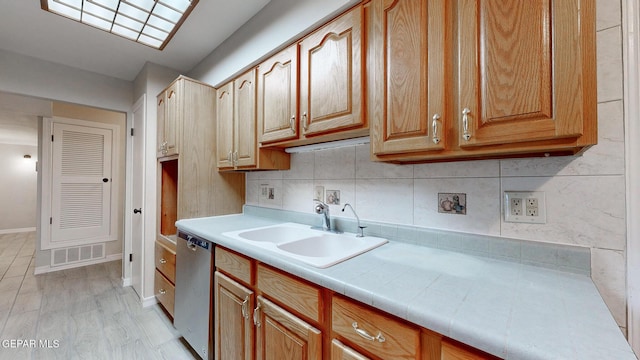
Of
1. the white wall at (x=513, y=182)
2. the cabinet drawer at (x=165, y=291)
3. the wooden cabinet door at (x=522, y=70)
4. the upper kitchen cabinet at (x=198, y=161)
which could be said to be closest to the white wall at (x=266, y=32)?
the white wall at (x=513, y=182)

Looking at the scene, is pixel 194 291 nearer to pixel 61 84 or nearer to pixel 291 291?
pixel 291 291

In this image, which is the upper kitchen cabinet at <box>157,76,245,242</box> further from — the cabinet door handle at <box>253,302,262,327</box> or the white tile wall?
the white tile wall

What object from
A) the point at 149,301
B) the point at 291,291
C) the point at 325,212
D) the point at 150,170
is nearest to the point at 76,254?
the point at 149,301

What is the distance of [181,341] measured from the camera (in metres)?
1.89

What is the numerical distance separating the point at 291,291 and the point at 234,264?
18.1 inches

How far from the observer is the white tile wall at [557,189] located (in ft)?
2.67

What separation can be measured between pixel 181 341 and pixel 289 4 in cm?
248

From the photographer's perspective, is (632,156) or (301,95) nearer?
(632,156)

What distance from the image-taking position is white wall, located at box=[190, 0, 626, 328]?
0.82m

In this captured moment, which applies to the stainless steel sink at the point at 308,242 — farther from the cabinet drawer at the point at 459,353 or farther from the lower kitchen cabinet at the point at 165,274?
the lower kitchen cabinet at the point at 165,274

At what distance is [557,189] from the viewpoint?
917mm

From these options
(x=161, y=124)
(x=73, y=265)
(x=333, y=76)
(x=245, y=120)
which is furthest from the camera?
(x=73, y=265)

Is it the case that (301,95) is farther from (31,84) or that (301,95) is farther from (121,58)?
(31,84)

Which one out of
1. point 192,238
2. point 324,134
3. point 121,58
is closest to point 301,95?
point 324,134
